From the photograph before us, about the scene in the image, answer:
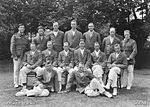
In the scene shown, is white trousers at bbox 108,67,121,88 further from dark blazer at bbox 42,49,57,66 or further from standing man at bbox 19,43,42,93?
standing man at bbox 19,43,42,93

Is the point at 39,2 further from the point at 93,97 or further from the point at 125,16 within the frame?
the point at 93,97

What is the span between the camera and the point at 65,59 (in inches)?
→ 301

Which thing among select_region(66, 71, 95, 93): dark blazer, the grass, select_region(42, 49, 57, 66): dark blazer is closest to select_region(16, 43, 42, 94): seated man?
select_region(42, 49, 57, 66): dark blazer

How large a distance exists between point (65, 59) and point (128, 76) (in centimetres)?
220

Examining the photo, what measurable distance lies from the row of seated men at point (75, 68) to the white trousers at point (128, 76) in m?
0.54

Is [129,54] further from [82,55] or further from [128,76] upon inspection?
[82,55]

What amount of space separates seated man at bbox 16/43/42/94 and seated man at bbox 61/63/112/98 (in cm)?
112

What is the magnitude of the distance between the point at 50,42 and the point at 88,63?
145cm

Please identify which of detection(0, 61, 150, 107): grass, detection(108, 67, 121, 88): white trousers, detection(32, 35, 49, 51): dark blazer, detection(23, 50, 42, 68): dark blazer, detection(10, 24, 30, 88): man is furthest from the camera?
detection(32, 35, 49, 51): dark blazer

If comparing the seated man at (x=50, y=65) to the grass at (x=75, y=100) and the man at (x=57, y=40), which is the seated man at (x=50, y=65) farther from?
the grass at (x=75, y=100)

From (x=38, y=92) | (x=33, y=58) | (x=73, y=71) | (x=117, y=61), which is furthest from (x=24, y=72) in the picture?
(x=117, y=61)

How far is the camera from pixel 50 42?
7.81m

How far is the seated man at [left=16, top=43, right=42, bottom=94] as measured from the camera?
7379 mm

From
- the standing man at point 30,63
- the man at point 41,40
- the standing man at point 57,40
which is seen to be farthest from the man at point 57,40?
the standing man at point 30,63
